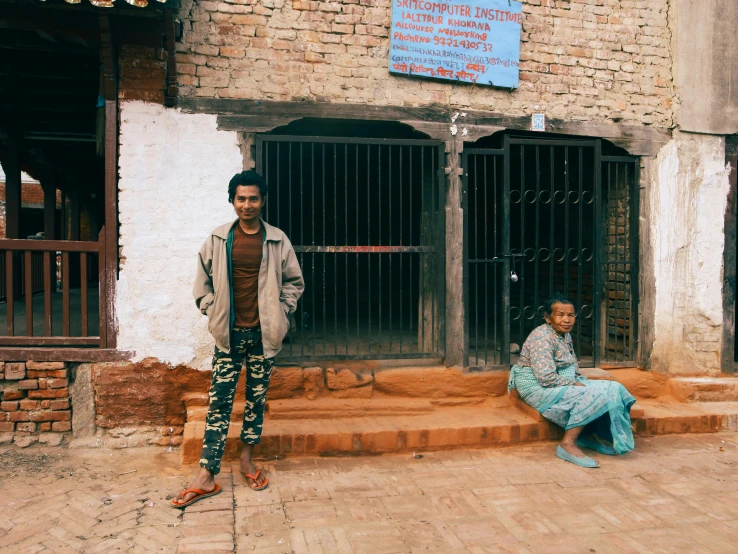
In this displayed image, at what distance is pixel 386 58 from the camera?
5.14 m

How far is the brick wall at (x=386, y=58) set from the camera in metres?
4.86

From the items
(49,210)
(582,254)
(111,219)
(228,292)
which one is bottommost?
(228,292)

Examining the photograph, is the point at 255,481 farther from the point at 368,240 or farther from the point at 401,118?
the point at 401,118

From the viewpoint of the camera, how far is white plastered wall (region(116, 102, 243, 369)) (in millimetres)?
4730

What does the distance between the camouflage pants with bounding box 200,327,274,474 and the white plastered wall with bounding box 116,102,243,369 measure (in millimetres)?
1138

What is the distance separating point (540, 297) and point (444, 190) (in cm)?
366

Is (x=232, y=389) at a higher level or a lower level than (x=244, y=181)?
lower

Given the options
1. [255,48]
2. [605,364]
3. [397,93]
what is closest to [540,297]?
[605,364]

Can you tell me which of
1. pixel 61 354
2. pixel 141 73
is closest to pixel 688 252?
pixel 141 73

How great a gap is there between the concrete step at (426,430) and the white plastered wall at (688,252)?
25.3 inches

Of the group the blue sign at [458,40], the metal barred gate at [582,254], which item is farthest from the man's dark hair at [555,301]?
the blue sign at [458,40]

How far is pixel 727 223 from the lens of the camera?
19.0ft

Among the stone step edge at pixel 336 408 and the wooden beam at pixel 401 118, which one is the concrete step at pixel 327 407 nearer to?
the stone step edge at pixel 336 408

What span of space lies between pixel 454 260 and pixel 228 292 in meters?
2.37
